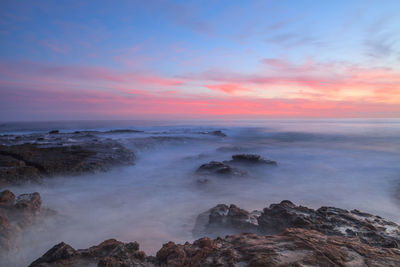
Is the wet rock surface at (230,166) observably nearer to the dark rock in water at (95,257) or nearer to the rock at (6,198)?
the rock at (6,198)

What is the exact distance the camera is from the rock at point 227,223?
4898mm

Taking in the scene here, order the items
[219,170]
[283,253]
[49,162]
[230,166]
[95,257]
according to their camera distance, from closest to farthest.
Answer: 1. [283,253]
2. [95,257]
3. [49,162]
4. [219,170]
5. [230,166]

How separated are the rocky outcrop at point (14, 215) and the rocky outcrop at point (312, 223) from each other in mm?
3773

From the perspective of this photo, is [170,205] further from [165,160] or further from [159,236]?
[165,160]

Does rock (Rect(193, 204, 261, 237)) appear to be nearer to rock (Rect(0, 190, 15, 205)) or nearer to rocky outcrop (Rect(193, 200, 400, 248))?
rocky outcrop (Rect(193, 200, 400, 248))

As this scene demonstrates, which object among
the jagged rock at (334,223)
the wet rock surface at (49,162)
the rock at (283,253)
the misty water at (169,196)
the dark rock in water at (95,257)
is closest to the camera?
the rock at (283,253)

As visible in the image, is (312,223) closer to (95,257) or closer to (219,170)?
(95,257)

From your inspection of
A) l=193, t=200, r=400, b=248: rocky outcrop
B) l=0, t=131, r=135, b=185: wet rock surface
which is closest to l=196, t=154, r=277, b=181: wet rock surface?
l=0, t=131, r=135, b=185: wet rock surface

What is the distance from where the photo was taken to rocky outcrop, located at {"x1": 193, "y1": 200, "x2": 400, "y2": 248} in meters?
3.46

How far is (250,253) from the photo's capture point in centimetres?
239

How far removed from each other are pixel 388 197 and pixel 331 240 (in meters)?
8.28

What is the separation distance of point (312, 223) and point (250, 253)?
7.22 ft

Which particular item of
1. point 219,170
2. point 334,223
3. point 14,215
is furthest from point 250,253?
point 219,170

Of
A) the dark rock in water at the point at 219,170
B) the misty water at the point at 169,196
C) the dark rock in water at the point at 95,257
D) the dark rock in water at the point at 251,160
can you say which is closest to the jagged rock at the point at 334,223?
the misty water at the point at 169,196
